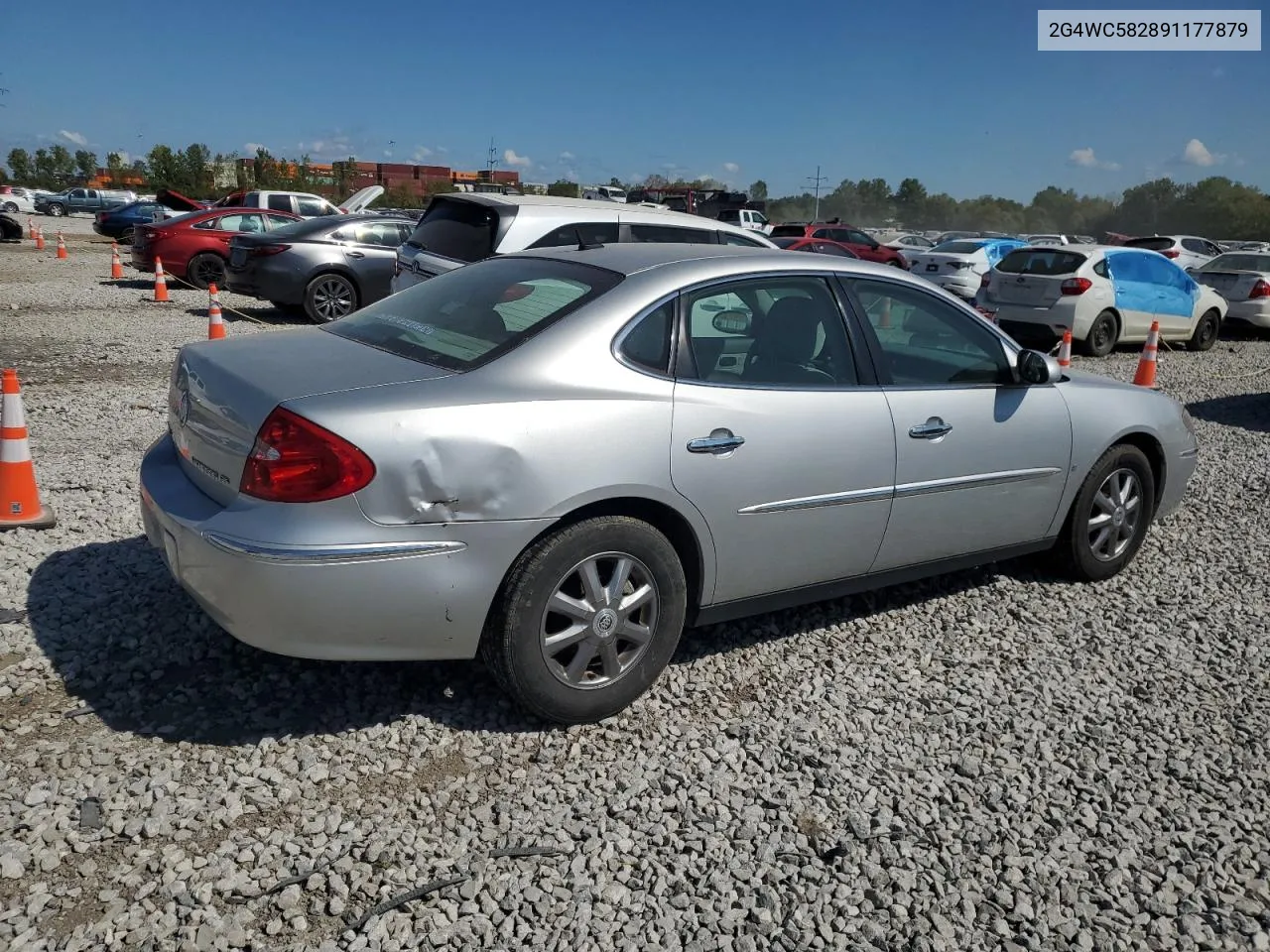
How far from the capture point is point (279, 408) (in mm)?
3049

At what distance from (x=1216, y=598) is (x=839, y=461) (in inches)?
97.0

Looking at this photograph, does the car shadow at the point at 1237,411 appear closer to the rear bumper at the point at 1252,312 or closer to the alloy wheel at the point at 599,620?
the rear bumper at the point at 1252,312

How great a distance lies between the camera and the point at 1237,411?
10.0m

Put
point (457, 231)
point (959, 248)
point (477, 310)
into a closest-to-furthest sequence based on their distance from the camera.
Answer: point (477, 310) → point (457, 231) → point (959, 248)

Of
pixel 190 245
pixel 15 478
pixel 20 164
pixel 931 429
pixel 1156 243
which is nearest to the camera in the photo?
pixel 931 429

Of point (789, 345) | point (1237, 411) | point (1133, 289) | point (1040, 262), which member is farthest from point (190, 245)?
point (789, 345)

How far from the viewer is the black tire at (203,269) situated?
1694 cm

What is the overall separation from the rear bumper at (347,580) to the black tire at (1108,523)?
295 cm

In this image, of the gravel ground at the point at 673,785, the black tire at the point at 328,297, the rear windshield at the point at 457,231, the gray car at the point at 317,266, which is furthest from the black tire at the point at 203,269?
the gravel ground at the point at 673,785

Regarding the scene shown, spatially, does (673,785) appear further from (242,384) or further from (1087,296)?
(1087,296)

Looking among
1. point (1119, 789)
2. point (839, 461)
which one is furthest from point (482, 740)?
point (1119, 789)

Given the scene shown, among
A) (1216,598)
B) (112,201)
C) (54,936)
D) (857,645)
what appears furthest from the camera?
(112,201)

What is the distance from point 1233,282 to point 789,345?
51.3 feet

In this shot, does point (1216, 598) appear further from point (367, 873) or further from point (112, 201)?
point (112, 201)
